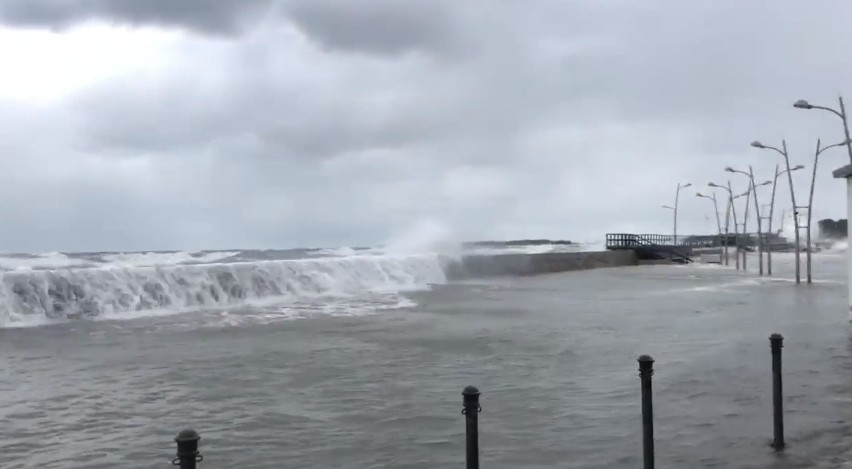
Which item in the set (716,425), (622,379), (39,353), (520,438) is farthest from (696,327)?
(39,353)

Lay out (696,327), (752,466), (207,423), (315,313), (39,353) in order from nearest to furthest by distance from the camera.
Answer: (752,466)
(207,423)
(39,353)
(696,327)
(315,313)

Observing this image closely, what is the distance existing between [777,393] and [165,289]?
24348 millimetres

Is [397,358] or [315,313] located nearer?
[397,358]

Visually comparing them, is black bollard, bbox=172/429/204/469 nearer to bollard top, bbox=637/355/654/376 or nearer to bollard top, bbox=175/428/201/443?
bollard top, bbox=175/428/201/443

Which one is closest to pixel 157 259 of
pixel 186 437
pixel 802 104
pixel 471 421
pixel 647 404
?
pixel 802 104

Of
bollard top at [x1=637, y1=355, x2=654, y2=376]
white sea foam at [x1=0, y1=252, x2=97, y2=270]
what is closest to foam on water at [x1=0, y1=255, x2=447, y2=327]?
white sea foam at [x1=0, y1=252, x2=97, y2=270]

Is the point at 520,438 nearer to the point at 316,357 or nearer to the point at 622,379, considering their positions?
the point at 622,379

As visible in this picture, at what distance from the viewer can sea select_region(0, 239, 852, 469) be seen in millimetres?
8070

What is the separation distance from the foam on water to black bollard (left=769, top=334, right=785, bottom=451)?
20.8 metres

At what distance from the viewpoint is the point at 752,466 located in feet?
23.5

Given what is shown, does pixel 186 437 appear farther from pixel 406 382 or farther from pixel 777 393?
pixel 406 382

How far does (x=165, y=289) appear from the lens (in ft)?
93.5

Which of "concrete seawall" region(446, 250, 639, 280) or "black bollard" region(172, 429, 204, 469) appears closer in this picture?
"black bollard" region(172, 429, 204, 469)

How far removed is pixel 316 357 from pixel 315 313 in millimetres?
10247
